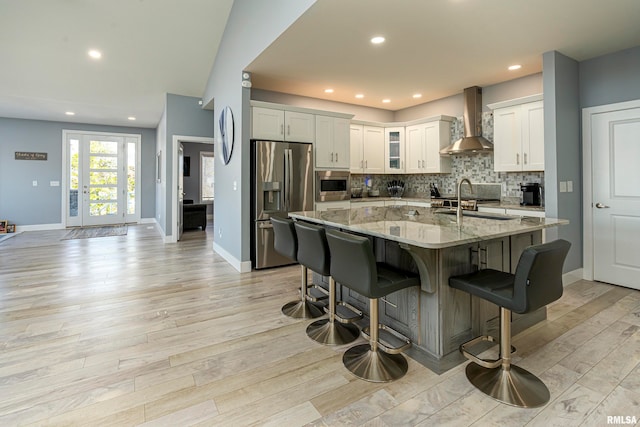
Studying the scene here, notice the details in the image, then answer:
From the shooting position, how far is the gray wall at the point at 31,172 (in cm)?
758

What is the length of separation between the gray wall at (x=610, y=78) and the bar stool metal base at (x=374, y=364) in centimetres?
379

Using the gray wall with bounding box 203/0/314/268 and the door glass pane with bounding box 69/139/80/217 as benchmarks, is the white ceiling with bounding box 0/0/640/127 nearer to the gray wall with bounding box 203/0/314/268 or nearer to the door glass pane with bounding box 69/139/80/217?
the gray wall with bounding box 203/0/314/268

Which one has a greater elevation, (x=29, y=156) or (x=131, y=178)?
(x=29, y=156)

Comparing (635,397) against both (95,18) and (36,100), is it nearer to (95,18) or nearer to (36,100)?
(95,18)

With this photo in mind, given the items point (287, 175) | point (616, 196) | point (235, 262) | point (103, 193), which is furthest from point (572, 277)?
point (103, 193)

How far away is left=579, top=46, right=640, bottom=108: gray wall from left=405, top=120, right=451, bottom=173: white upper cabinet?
75.6 inches

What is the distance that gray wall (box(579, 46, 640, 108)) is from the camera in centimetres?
346

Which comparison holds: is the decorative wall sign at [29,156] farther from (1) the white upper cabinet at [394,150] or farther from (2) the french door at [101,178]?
(1) the white upper cabinet at [394,150]

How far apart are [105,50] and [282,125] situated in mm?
3050

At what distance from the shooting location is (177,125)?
21.0 feet

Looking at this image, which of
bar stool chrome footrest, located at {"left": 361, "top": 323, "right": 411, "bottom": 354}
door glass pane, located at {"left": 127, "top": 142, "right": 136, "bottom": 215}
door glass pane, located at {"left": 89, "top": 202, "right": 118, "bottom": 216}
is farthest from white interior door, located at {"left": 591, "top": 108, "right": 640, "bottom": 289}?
door glass pane, located at {"left": 89, "top": 202, "right": 118, "bottom": 216}

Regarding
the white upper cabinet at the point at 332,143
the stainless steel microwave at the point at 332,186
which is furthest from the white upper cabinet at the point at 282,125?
the stainless steel microwave at the point at 332,186

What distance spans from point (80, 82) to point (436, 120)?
6243mm

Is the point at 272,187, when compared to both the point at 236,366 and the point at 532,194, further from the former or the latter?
the point at 532,194
